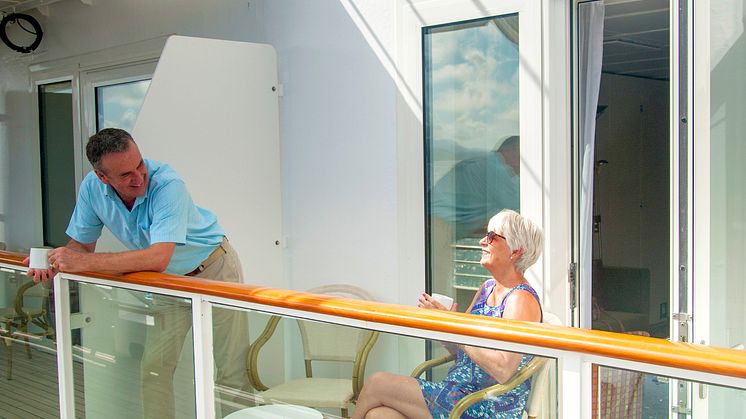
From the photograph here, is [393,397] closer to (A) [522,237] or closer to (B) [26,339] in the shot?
(A) [522,237]

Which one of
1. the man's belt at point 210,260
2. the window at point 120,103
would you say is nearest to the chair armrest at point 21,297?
the man's belt at point 210,260

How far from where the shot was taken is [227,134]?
4.34m

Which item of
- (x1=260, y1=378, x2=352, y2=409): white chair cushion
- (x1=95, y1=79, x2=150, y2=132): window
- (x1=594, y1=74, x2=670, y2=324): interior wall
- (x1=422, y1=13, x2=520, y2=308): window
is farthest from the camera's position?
(x1=594, y1=74, x2=670, y2=324): interior wall

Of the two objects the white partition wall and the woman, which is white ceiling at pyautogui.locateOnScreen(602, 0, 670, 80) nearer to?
the woman

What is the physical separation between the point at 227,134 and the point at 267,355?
2.07 meters

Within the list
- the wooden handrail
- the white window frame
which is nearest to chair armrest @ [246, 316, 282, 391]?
the wooden handrail

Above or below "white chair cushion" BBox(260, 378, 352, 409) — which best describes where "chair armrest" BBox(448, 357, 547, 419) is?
above

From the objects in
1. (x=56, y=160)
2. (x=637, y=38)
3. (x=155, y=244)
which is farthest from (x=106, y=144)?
(x=56, y=160)

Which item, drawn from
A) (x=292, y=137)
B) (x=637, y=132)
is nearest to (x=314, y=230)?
(x=292, y=137)

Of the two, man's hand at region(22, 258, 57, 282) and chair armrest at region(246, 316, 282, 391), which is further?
man's hand at region(22, 258, 57, 282)

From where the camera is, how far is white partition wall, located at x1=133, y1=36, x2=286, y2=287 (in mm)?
4055

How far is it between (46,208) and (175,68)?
321cm

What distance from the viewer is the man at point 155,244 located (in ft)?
8.84

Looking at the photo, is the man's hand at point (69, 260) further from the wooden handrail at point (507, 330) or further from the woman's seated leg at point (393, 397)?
the woman's seated leg at point (393, 397)
